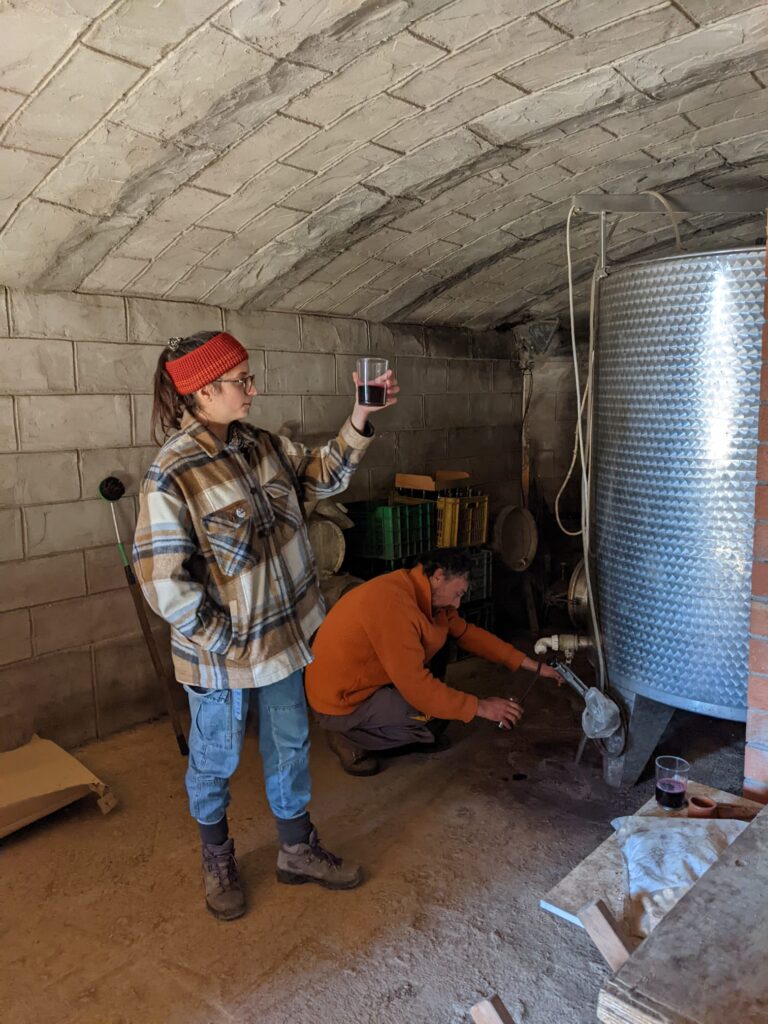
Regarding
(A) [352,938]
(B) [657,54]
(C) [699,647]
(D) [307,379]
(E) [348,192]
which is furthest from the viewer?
(D) [307,379]

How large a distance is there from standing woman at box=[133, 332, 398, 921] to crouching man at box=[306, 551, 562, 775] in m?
0.66

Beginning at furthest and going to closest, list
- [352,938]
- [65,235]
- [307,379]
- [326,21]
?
1. [307,379]
2. [65,235]
3. [352,938]
4. [326,21]

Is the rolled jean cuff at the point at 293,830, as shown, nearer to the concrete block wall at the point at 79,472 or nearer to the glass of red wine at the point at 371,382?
the glass of red wine at the point at 371,382

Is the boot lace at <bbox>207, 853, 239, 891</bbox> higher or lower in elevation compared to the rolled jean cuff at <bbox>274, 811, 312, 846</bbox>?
lower

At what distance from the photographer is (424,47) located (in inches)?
94.0

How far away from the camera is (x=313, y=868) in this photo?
2551 mm

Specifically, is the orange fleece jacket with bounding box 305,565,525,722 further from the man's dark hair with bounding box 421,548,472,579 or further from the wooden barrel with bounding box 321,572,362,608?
the wooden barrel with bounding box 321,572,362,608

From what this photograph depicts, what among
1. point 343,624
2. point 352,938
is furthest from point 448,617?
point 352,938

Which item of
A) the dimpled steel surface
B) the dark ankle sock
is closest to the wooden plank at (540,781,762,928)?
the dimpled steel surface

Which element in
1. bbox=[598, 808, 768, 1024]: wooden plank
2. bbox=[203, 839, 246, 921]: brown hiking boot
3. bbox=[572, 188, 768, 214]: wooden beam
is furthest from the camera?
bbox=[572, 188, 768, 214]: wooden beam

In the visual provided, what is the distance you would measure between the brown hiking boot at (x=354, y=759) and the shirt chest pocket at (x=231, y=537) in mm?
1446

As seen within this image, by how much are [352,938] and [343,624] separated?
Result: 117 centimetres

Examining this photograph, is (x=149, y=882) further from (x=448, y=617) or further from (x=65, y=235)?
(x=65, y=235)

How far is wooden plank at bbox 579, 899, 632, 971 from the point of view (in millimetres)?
1572
